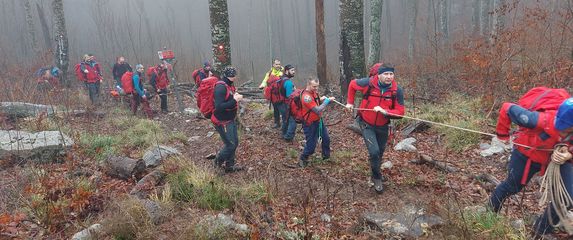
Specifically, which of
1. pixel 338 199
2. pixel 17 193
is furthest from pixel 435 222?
pixel 17 193

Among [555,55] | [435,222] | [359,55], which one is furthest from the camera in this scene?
[359,55]

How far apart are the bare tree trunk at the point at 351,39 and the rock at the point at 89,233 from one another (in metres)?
7.27

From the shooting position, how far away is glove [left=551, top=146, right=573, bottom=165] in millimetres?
3486

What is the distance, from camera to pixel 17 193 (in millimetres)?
4988

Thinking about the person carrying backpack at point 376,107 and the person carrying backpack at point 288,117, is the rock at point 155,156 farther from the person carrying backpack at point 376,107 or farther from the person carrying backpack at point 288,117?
the person carrying backpack at point 376,107

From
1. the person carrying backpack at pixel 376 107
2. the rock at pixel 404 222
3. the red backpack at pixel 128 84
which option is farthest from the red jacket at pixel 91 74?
the rock at pixel 404 222

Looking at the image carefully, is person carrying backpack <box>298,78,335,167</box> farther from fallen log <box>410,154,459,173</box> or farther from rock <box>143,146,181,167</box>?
rock <box>143,146,181,167</box>

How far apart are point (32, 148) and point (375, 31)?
369 inches

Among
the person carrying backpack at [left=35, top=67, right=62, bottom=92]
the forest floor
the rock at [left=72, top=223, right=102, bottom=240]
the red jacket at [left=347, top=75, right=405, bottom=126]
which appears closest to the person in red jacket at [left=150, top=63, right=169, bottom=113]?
the forest floor

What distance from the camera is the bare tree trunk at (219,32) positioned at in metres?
9.06

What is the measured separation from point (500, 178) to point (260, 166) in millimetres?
3920

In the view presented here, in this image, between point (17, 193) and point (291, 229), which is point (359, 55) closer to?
point (291, 229)

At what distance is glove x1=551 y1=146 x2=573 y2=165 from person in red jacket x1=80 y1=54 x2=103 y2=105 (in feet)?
40.8

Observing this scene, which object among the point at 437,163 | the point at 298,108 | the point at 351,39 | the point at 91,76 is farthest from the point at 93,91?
the point at 437,163
